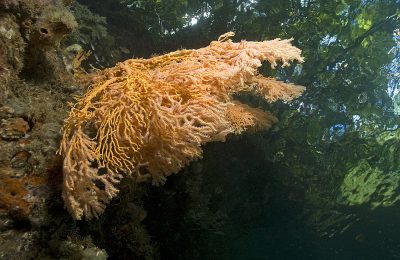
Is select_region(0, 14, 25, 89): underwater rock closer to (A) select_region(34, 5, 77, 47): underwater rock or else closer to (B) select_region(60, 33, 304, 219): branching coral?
(A) select_region(34, 5, 77, 47): underwater rock

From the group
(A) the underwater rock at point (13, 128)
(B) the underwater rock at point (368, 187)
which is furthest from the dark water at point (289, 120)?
(A) the underwater rock at point (13, 128)

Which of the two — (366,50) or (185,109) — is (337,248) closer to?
(366,50)

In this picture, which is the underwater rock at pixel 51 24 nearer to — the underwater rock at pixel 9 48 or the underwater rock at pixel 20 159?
the underwater rock at pixel 9 48

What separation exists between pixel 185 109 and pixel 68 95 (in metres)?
1.53

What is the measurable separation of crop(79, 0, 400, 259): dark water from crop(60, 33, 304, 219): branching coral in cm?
102

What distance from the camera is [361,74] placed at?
780 cm

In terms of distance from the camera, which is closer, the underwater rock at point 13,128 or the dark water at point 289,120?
the underwater rock at point 13,128

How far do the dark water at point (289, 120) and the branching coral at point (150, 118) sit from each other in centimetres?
102

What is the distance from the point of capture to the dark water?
694cm

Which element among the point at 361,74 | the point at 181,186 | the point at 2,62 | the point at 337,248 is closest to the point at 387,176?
the point at 361,74

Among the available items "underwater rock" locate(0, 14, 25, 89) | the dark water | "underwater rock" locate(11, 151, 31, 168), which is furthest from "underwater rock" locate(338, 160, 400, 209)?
"underwater rock" locate(0, 14, 25, 89)

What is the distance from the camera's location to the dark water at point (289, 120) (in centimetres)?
694

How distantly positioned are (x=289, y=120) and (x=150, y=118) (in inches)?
264

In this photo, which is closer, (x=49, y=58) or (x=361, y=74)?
(x=49, y=58)
